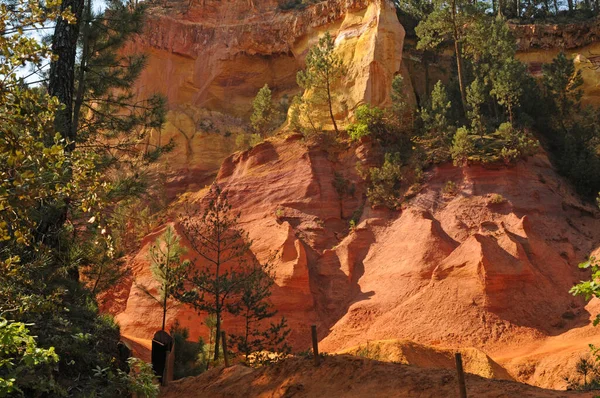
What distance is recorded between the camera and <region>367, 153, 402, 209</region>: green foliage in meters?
31.5

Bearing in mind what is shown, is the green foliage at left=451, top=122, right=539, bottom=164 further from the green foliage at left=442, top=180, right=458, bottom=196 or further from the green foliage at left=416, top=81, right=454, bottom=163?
the green foliage at left=442, top=180, right=458, bottom=196

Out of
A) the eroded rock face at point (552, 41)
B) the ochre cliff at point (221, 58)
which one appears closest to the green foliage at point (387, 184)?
the ochre cliff at point (221, 58)

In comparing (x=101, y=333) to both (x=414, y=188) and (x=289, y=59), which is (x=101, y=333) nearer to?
(x=414, y=188)

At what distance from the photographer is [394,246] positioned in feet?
96.2

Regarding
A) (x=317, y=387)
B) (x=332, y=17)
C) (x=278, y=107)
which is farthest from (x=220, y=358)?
(x=332, y=17)

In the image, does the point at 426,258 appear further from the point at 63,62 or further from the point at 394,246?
the point at 63,62

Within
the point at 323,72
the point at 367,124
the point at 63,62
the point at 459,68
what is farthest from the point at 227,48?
the point at 63,62

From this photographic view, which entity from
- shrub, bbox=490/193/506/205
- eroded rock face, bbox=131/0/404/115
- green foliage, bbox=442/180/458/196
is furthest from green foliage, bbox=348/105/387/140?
eroded rock face, bbox=131/0/404/115

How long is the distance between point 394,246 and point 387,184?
4043 mm

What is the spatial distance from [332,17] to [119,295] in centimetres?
2573

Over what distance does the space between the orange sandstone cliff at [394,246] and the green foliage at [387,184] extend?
0.61 m

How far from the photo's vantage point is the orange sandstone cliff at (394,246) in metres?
24.4

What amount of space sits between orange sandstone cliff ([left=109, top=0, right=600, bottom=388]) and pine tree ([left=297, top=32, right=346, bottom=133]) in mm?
1230

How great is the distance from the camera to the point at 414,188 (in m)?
31.3
